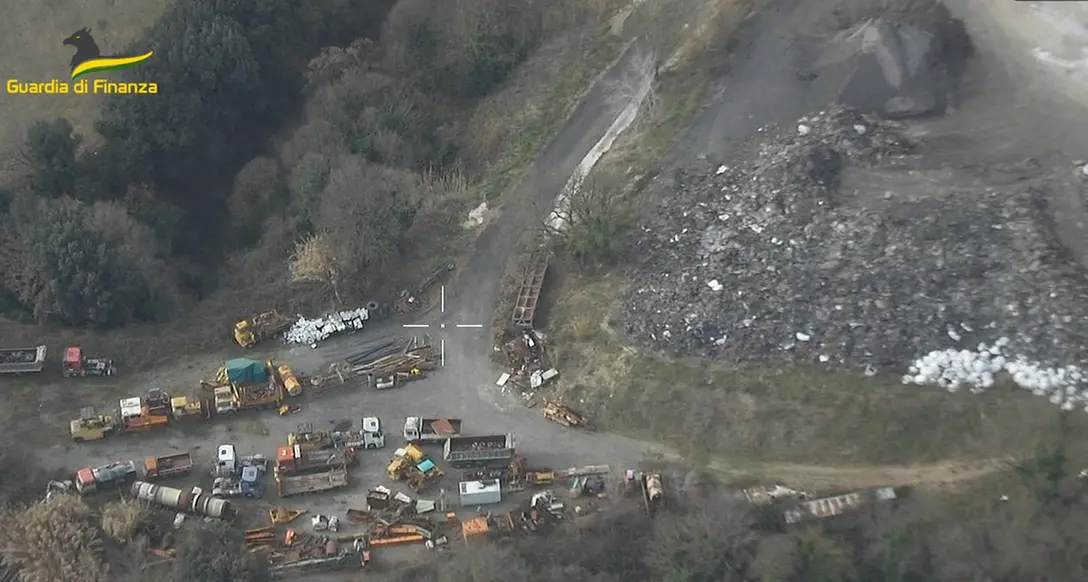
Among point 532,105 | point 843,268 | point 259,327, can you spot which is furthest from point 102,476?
point 843,268

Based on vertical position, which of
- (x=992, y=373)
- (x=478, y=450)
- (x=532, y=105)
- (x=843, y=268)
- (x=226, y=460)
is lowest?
(x=478, y=450)

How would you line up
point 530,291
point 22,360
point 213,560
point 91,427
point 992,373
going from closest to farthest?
point 213,560, point 992,373, point 91,427, point 22,360, point 530,291

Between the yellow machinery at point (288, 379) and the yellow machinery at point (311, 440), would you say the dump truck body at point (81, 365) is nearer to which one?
the yellow machinery at point (288, 379)

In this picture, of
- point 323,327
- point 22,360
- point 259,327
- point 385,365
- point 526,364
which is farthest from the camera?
point 323,327

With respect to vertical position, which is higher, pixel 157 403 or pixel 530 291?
pixel 530 291

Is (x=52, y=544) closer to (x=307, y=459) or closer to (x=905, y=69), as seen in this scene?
(x=307, y=459)

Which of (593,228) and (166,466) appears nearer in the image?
(166,466)

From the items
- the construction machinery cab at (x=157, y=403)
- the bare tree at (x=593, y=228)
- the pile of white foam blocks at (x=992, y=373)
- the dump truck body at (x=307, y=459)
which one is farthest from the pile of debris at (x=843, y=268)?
the construction machinery cab at (x=157, y=403)
